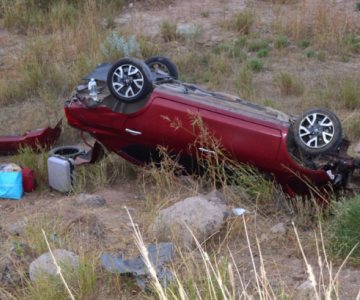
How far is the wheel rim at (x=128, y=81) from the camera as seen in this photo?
22.2 ft

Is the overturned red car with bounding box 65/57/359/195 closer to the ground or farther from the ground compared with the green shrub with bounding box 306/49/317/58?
farther from the ground

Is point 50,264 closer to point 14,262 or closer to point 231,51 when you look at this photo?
point 14,262

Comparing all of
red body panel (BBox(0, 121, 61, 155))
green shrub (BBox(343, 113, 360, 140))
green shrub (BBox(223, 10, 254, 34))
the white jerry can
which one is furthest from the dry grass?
the white jerry can

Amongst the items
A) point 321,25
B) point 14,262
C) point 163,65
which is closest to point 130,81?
point 163,65

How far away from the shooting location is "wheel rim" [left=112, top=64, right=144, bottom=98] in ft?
22.2

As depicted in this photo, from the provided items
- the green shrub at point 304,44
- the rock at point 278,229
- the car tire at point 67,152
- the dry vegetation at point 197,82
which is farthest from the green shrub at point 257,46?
the rock at point 278,229

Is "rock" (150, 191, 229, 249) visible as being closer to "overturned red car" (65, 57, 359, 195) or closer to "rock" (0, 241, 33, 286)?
"rock" (0, 241, 33, 286)

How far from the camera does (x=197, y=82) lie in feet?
33.5

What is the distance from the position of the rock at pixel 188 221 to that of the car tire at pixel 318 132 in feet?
3.44

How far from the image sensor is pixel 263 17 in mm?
12133

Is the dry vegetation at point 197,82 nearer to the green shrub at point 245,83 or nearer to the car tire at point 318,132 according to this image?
the green shrub at point 245,83

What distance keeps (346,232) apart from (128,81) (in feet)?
8.14

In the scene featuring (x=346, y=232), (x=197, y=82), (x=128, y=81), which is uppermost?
(x=128, y=81)

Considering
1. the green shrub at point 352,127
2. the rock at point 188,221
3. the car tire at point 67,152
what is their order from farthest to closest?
the green shrub at point 352,127 < the car tire at point 67,152 < the rock at point 188,221
